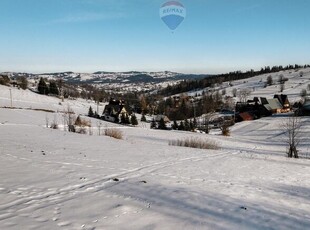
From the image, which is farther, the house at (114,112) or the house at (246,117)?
the house at (246,117)

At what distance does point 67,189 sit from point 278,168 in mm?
10790

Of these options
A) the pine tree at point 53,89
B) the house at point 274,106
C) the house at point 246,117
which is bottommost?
the house at point 246,117

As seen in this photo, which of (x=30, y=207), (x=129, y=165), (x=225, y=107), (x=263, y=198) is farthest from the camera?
(x=225, y=107)

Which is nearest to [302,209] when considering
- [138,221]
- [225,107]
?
[138,221]

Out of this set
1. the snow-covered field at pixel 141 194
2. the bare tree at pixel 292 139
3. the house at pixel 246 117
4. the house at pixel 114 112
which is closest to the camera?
the snow-covered field at pixel 141 194

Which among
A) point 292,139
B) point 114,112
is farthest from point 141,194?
point 114,112

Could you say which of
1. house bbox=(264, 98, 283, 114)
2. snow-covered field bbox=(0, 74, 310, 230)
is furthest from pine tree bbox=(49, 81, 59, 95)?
snow-covered field bbox=(0, 74, 310, 230)

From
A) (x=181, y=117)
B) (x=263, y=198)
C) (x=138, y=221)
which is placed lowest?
(x=181, y=117)

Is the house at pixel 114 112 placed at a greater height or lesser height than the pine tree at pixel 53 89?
lesser

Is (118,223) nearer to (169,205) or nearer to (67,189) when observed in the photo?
(169,205)

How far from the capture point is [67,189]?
888 centimetres

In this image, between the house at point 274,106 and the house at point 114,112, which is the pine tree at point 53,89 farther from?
the house at point 274,106

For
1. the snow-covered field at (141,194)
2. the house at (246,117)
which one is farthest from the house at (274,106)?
the snow-covered field at (141,194)

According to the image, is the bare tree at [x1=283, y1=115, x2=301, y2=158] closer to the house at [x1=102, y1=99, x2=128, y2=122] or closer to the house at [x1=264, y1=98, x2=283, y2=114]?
the house at [x1=102, y1=99, x2=128, y2=122]
